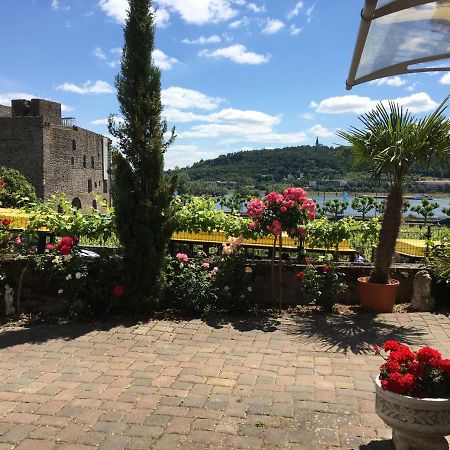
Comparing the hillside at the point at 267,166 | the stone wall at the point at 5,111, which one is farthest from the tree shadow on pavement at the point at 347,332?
the stone wall at the point at 5,111

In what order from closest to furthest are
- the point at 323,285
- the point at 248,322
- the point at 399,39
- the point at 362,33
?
the point at 362,33 → the point at 399,39 → the point at 248,322 → the point at 323,285

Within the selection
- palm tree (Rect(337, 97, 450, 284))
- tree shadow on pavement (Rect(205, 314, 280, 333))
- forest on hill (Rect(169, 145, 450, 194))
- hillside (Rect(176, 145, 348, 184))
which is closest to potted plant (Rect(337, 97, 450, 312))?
palm tree (Rect(337, 97, 450, 284))

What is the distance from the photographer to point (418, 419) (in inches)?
112

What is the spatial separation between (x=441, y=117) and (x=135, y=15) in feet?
15.5

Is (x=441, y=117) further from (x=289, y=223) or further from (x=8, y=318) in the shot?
(x=8, y=318)

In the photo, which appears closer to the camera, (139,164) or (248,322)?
(248,322)

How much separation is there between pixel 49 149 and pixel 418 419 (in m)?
38.5

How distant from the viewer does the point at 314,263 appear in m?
7.70

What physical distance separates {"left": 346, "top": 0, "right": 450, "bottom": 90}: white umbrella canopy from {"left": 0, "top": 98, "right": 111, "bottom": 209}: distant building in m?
29.9

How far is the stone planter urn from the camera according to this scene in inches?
111

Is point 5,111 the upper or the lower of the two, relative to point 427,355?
upper

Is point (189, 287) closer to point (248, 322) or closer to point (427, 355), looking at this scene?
point (248, 322)

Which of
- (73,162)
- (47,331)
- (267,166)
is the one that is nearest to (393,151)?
(47,331)

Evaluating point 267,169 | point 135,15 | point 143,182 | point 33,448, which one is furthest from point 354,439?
point 267,169
